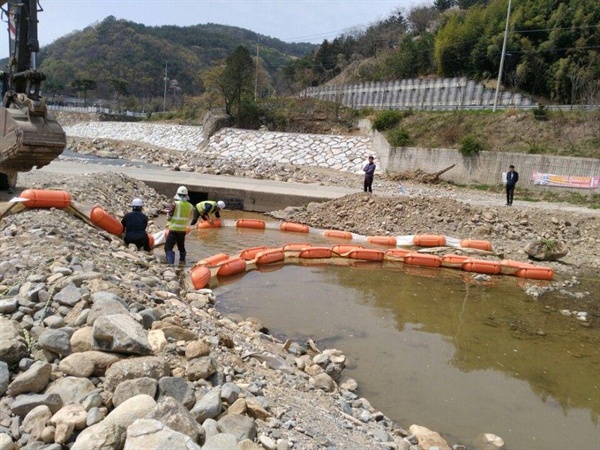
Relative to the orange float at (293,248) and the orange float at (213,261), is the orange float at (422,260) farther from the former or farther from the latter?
the orange float at (213,261)

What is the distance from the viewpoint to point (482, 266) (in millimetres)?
11898

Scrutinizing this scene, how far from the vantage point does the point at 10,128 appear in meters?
9.34

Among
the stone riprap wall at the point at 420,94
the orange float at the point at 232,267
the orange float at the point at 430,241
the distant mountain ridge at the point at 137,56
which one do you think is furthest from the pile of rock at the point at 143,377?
the distant mountain ridge at the point at 137,56

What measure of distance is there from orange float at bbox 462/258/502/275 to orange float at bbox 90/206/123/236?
26.6 ft

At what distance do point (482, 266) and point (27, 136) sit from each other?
10.3 meters

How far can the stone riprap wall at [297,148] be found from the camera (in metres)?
29.4

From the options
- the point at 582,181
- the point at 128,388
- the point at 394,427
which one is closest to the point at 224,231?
the point at 394,427

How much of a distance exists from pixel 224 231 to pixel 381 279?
5300 mm

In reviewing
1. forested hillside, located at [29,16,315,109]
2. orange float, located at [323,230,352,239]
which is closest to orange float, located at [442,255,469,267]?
orange float, located at [323,230,352,239]

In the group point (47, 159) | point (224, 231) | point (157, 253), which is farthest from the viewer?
point (224, 231)

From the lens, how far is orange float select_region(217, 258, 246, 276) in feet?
32.7

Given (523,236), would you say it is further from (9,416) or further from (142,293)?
(9,416)

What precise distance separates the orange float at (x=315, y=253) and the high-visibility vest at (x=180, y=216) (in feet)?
11.3

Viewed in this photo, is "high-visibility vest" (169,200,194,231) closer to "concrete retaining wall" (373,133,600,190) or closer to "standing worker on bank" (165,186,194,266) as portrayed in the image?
"standing worker on bank" (165,186,194,266)
